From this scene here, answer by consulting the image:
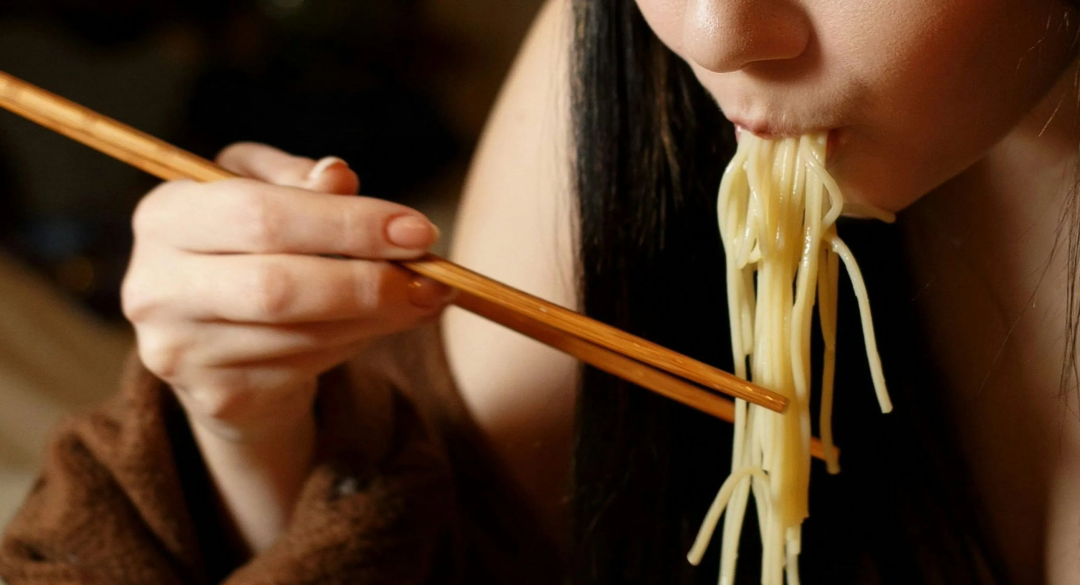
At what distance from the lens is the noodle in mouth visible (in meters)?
0.64

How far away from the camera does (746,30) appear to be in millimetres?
490

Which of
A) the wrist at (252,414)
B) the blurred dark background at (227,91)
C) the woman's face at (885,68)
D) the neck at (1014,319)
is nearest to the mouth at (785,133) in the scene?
the woman's face at (885,68)

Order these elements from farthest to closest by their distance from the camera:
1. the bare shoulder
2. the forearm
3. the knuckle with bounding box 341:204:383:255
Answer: the bare shoulder, the forearm, the knuckle with bounding box 341:204:383:255

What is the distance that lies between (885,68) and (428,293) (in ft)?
1.18

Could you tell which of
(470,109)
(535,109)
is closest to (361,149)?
(470,109)

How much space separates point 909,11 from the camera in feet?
1.55

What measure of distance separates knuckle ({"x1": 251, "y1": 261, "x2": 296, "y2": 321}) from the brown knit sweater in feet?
0.86

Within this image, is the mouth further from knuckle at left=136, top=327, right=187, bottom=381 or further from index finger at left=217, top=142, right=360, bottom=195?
knuckle at left=136, top=327, right=187, bottom=381

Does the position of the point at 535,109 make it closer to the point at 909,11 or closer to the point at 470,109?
the point at 909,11

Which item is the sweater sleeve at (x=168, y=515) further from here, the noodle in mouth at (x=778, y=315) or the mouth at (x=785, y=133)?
the mouth at (x=785, y=133)

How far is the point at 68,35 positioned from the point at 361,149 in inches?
41.0

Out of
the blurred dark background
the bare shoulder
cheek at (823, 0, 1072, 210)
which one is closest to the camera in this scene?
cheek at (823, 0, 1072, 210)

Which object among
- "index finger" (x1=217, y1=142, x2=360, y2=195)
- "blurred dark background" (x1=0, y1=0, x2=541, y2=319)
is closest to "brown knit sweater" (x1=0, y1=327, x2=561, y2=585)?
"index finger" (x1=217, y1=142, x2=360, y2=195)

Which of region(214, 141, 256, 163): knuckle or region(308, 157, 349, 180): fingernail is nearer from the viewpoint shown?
region(308, 157, 349, 180): fingernail
